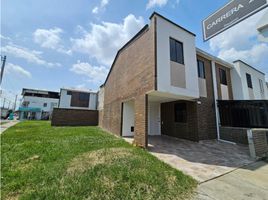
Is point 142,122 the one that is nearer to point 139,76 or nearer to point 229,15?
point 139,76

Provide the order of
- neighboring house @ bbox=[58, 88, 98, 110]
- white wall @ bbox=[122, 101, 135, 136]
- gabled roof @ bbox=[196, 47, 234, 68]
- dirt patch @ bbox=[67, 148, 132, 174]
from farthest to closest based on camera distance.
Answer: neighboring house @ bbox=[58, 88, 98, 110], white wall @ bbox=[122, 101, 135, 136], gabled roof @ bbox=[196, 47, 234, 68], dirt patch @ bbox=[67, 148, 132, 174]

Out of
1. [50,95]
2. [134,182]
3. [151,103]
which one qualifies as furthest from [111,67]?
[50,95]

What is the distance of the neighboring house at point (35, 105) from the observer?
3619cm

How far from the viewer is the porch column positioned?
6800mm

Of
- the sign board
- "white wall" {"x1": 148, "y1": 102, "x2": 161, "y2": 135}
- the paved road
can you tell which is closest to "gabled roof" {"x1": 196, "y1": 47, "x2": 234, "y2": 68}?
"white wall" {"x1": 148, "y1": 102, "x2": 161, "y2": 135}

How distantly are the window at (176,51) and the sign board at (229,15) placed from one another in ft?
13.2

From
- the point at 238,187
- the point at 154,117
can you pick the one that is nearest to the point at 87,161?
the point at 238,187

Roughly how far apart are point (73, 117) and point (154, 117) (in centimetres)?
1346

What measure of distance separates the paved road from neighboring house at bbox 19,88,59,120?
4138 cm

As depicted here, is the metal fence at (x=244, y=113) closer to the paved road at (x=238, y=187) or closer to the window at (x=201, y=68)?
the window at (x=201, y=68)

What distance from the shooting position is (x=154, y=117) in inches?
454

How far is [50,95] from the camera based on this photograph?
41562mm

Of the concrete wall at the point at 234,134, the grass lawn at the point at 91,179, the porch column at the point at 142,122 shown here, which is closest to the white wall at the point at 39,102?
the porch column at the point at 142,122

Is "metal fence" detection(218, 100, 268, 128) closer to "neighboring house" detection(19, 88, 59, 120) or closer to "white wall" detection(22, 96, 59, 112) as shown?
"neighboring house" detection(19, 88, 59, 120)
